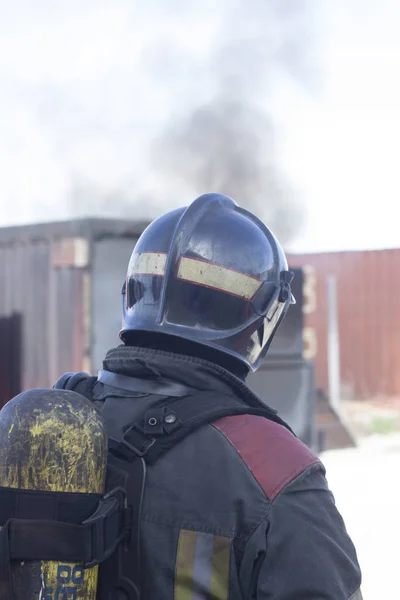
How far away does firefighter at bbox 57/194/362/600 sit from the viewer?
134cm

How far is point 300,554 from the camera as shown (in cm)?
131

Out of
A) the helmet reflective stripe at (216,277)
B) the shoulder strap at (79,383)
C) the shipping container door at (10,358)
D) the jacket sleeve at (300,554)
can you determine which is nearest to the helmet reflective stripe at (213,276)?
the helmet reflective stripe at (216,277)

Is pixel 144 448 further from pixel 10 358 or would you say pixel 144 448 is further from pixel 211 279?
pixel 10 358

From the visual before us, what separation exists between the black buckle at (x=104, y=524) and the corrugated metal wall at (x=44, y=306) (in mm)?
5336

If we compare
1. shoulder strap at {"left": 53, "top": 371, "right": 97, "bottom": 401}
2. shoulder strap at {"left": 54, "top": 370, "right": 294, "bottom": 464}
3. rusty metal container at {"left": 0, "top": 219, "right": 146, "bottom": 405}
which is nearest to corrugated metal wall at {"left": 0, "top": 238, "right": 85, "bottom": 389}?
rusty metal container at {"left": 0, "top": 219, "right": 146, "bottom": 405}

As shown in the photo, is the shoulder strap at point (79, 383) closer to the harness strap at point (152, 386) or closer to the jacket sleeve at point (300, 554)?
the harness strap at point (152, 386)

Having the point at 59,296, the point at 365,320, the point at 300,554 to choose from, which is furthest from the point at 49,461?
the point at 365,320

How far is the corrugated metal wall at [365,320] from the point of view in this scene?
49.3ft

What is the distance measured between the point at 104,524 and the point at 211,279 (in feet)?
1.78

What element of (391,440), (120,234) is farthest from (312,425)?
(391,440)

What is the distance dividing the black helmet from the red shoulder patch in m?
0.24

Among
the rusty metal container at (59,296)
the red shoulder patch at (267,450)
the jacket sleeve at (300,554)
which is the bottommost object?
the rusty metal container at (59,296)

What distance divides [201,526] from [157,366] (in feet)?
1.08

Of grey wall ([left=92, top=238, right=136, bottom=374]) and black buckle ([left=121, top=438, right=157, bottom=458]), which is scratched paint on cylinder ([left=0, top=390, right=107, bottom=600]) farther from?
grey wall ([left=92, top=238, right=136, bottom=374])
